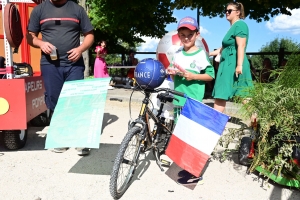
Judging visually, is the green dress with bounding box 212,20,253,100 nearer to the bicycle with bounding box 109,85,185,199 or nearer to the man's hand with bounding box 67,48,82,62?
the bicycle with bounding box 109,85,185,199

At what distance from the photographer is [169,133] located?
3373mm

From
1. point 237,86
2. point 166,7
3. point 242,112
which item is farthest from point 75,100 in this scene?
point 166,7

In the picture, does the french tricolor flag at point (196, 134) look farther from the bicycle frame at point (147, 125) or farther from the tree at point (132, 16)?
the tree at point (132, 16)

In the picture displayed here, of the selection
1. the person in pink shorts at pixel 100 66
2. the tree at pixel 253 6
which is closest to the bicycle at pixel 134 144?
the person in pink shorts at pixel 100 66

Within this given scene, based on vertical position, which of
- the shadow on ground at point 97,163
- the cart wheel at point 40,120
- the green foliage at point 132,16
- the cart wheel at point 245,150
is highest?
the green foliage at point 132,16

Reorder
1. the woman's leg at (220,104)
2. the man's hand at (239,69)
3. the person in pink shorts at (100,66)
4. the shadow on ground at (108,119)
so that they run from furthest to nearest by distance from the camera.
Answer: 1. the person in pink shorts at (100,66)
2. the shadow on ground at (108,119)
3. the woman's leg at (220,104)
4. the man's hand at (239,69)

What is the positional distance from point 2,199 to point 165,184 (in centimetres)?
157

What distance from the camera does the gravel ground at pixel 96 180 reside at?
2.94 m

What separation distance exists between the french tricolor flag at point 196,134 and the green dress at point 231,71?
123cm

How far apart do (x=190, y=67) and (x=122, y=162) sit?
1.24m

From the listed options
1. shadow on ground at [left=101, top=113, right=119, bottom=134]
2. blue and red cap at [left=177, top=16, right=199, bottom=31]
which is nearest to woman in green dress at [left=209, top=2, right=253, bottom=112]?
blue and red cap at [left=177, top=16, right=199, bottom=31]

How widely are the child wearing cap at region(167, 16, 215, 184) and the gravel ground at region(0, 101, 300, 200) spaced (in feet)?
0.91

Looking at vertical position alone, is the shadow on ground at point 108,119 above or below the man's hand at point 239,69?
below

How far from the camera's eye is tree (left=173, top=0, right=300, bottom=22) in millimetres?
10792
